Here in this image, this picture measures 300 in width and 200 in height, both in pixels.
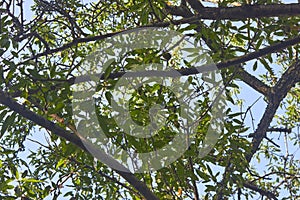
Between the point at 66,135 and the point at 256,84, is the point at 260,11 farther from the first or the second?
the point at 256,84

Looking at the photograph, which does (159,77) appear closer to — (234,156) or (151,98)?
(151,98)

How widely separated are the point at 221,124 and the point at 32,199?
3.88ft

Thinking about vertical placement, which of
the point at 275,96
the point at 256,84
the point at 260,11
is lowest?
the point at 260,11

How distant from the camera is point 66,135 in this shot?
2867mm

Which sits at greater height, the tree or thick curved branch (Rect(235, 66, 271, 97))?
thick curved branch (Rect(235, 66, 271, 97))

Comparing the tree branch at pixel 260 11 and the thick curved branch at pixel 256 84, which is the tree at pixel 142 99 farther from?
the thick curved branch at pixel 256 84

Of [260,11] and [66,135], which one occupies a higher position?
[260,11]

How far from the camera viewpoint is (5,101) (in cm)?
275

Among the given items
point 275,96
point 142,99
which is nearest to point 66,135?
point 142,99

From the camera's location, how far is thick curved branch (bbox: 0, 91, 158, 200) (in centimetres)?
278

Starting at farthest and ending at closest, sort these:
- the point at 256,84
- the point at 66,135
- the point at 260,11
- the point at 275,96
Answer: the point at 256,84 → the point at 275,96 → the point at 66,135 → the point at 260,11

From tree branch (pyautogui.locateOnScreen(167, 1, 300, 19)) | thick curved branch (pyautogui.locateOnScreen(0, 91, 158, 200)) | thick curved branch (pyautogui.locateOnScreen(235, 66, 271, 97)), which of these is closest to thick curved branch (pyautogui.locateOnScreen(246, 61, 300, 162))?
thick curved branch (pyautogui.locateOnScreen(235, 66, 271, 97))

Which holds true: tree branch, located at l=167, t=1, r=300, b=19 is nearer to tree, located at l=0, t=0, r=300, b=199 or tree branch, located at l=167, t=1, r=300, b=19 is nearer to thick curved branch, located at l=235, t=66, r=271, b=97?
tree, located at l=0, t=0, r=300, b=199

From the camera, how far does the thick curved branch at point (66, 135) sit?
2.78 m
